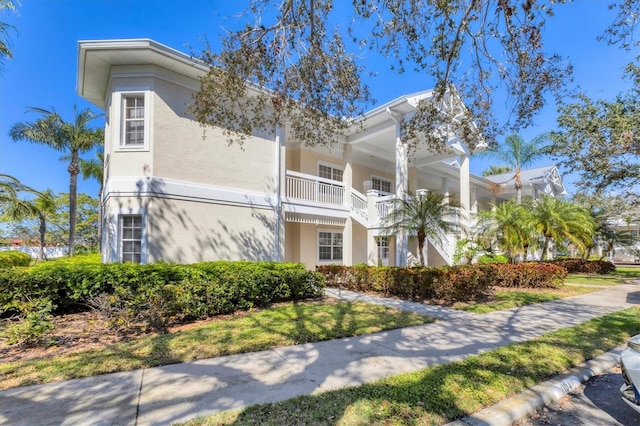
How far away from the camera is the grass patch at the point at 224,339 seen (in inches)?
182

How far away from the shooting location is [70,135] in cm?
2114

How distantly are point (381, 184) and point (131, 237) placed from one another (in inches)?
578

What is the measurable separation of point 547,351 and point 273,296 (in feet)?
20.9

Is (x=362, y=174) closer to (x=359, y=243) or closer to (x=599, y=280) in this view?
(x=359, y=243)

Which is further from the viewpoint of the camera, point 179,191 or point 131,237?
point 179,191

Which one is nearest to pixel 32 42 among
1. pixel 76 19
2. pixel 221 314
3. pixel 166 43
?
pixel 76 19

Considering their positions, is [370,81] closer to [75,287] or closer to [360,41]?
[360,41]

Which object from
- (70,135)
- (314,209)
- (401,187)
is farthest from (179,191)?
(70,135)

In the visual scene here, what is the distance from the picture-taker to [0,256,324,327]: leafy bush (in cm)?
680

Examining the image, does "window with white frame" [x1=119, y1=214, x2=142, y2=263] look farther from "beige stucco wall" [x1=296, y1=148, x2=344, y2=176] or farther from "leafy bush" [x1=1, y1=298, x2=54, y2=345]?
"beige stucco wall" [x1=296, y1=148, x2=344, y2=176]

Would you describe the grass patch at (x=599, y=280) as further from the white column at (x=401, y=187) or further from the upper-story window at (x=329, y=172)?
the upper-story window at (x=329, y=172)

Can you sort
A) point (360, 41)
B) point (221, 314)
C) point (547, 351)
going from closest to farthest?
point (547, 351) → point (360, 41) → point (221, 314)

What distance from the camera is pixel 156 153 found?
35.3 feet

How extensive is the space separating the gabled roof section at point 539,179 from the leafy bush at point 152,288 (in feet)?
85.7
